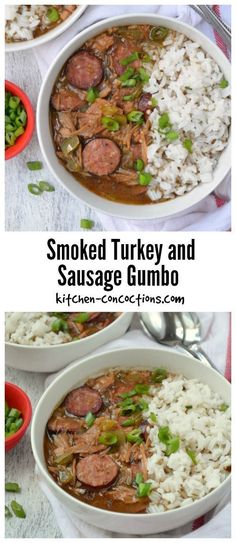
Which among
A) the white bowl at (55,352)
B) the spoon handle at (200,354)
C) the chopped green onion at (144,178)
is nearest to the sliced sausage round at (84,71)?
the chopped green onion at (144,178)

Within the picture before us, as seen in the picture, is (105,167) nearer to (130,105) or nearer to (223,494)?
(130,105)

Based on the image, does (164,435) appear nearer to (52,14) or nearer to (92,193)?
(92,193)

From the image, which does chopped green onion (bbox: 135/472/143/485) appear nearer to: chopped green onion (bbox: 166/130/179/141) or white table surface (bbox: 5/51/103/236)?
white table surface (bbox: 5/51/103/236)

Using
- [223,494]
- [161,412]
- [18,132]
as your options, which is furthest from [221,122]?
[223,494]

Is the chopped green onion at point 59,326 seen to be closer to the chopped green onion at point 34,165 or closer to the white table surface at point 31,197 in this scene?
the white table surface at point 31,197

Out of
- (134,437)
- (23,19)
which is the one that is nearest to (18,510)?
(134,437)

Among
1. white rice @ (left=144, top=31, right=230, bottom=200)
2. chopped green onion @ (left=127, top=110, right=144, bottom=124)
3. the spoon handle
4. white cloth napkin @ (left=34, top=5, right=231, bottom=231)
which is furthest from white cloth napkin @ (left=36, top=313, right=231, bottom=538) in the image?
chopped green onion @ (left=127, top=110, right=144, bottom=124)
